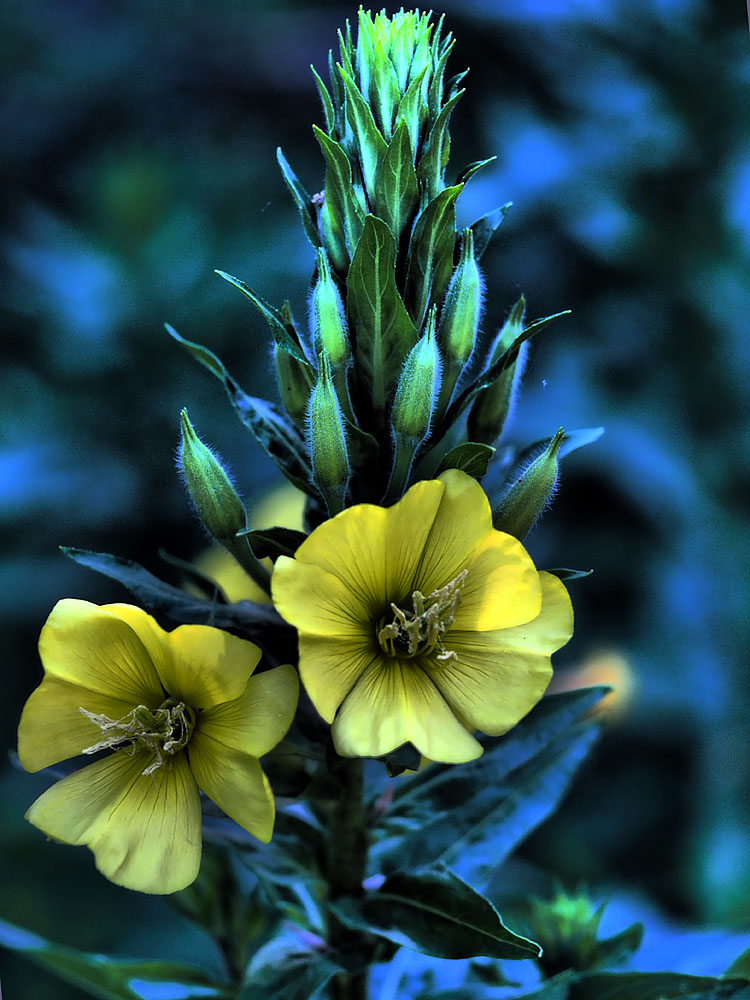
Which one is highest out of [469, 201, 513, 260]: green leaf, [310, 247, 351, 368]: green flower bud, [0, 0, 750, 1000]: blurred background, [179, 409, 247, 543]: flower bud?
[0, 0, 750, 1000]: blurred background

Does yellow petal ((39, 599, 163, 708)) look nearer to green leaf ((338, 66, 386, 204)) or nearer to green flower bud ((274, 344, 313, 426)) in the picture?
green flower bud ((274, 344, 313, 426))

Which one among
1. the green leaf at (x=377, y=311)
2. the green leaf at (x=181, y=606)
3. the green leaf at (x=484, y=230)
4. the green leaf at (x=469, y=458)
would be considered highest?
the green leaf at (x=484, y=230)

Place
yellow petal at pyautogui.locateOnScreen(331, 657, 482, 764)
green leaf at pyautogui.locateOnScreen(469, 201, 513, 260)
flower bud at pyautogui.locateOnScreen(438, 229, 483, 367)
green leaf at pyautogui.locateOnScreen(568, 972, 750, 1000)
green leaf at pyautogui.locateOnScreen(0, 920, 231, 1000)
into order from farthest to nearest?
green leaf at pyautogui.locateOnScreen(0, 920, 231, 1000), green leaf at pyautogui.locateOnScreen(568, 972, 750, 1000), green leaf at pyautogui.locateOnScreen(469, 201, 513, 260), flower bud at pyautogui.locateOnScreen(438, 229, 483, 367), yellow petal at pyautogui.locateOnScreen(331, 657, 482, 764)

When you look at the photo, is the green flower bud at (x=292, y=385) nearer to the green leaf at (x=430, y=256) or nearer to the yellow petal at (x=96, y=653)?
the green leaf at (x=430, y=256)

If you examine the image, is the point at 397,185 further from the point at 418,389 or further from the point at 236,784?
the point at 236,784

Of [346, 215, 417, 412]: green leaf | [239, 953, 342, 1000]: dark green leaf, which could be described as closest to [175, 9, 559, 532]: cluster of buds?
[346, 215, 417, 412]: green leaf

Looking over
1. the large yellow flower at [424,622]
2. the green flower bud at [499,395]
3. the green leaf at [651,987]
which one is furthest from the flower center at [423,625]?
the green leaf at [651,987]

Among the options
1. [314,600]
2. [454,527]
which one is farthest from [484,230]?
[314,600]
